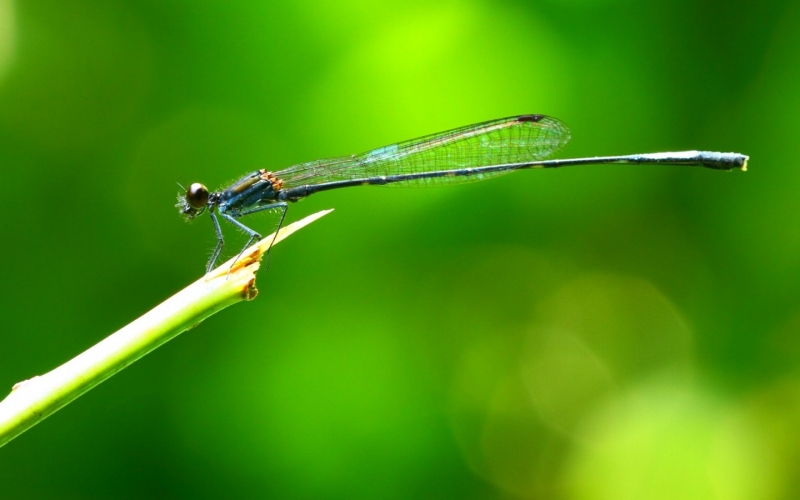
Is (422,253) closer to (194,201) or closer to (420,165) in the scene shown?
(420,165)

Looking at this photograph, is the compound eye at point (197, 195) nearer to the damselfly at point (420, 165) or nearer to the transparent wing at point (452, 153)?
the damselfly at point (420, 165)

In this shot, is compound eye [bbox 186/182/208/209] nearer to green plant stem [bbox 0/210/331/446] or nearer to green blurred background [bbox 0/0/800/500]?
green blurred background [bbox 0/0/800/500]

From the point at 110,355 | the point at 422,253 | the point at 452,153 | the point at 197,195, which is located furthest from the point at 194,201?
the point at 110,355

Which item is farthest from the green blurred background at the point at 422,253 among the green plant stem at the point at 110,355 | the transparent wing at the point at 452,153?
the green plant stem at the point at 110,355

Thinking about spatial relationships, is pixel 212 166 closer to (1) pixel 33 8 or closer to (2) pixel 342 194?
(2) pixel 342 194

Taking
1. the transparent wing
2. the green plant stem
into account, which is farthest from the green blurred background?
the green plant stem
